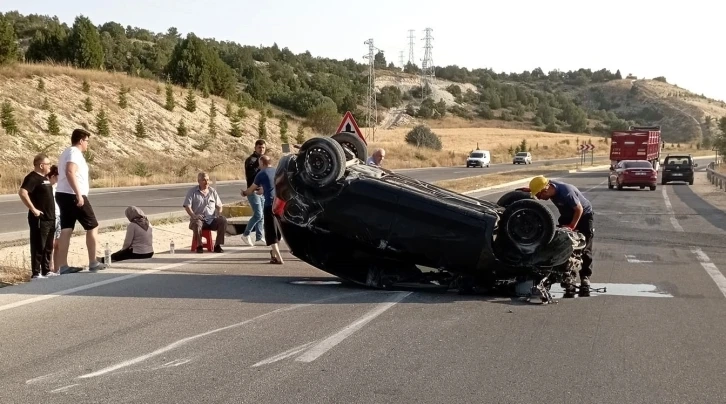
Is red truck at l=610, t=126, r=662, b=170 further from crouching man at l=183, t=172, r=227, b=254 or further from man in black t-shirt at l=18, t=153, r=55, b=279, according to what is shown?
man in black t-shirt at l=18, t=153, r=55, b=279

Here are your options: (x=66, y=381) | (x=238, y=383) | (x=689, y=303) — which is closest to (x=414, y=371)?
(x=238, y=383)

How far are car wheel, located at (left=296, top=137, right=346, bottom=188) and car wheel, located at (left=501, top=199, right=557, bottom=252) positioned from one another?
1.98m

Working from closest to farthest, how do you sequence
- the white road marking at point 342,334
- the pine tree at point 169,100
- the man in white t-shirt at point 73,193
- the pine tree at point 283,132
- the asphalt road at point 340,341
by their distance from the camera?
the asphalt road at point 340,341
the white road marking at point 342,334
the man in white t-shirt at point 73,193
the pine tree at point 169,100
the pine tree at point 283,132

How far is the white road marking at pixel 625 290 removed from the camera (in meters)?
9.56

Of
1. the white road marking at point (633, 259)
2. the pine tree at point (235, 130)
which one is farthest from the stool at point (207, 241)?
the pine tree at point (235, 130)

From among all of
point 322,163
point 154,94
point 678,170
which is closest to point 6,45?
point 154,94

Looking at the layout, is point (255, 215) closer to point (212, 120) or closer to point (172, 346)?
point (172, 346)

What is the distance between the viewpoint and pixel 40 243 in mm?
10234

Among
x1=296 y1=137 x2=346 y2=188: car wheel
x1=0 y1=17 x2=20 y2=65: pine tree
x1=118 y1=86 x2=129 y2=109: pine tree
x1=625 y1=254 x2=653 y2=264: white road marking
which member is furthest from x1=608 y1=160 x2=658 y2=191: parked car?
x1=0 y1=17 x2=20 y2=65: pine tree

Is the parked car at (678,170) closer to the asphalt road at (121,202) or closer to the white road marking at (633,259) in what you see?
the asphalt road at (121,202)

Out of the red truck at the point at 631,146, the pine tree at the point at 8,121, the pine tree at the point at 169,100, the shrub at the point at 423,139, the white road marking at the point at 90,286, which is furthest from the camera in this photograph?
the shrub at the point at 423,139

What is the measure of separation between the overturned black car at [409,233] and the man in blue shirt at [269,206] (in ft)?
6.52

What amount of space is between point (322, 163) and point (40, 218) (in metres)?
3.77

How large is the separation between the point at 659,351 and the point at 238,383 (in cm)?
353
